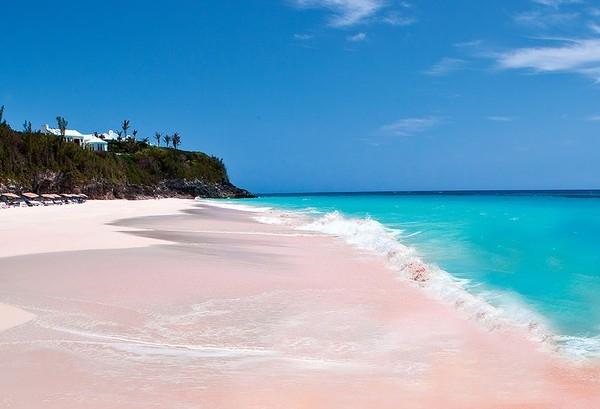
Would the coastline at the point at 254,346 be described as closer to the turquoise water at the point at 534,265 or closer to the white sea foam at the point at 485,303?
the white sea foam at the point at 485,303

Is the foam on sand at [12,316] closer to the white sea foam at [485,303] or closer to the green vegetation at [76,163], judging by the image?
the white sea foam at [485,303]

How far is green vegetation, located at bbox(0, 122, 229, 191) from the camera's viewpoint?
53594 millimetres

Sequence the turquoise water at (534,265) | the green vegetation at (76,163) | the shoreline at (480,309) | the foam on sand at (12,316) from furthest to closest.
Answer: the green vegetation at (76,163) → the turquoise water at (534,265) → the foam on sand at (12,316) → the shoreline at (480,309)

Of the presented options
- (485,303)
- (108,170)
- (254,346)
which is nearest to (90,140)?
(108,170)

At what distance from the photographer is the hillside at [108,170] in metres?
54.2

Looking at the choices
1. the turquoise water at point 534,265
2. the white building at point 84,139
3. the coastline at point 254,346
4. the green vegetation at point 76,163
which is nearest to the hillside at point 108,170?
the green vegetation at point 76,163

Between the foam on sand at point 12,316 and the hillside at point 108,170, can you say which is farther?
the hillside at point 108,170

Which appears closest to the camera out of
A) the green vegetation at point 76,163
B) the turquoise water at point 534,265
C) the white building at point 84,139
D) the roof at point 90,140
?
the turquoise water at point 534,265

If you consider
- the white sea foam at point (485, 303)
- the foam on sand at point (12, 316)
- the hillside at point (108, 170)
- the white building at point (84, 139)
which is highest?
the white building at point (84, 139)

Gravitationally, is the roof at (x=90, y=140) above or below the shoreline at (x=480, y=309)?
above

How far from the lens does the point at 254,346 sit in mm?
5238

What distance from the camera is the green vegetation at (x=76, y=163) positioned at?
176 ft

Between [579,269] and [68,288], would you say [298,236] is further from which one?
[68,288]

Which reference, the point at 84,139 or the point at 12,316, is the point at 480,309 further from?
the point at 84,139
